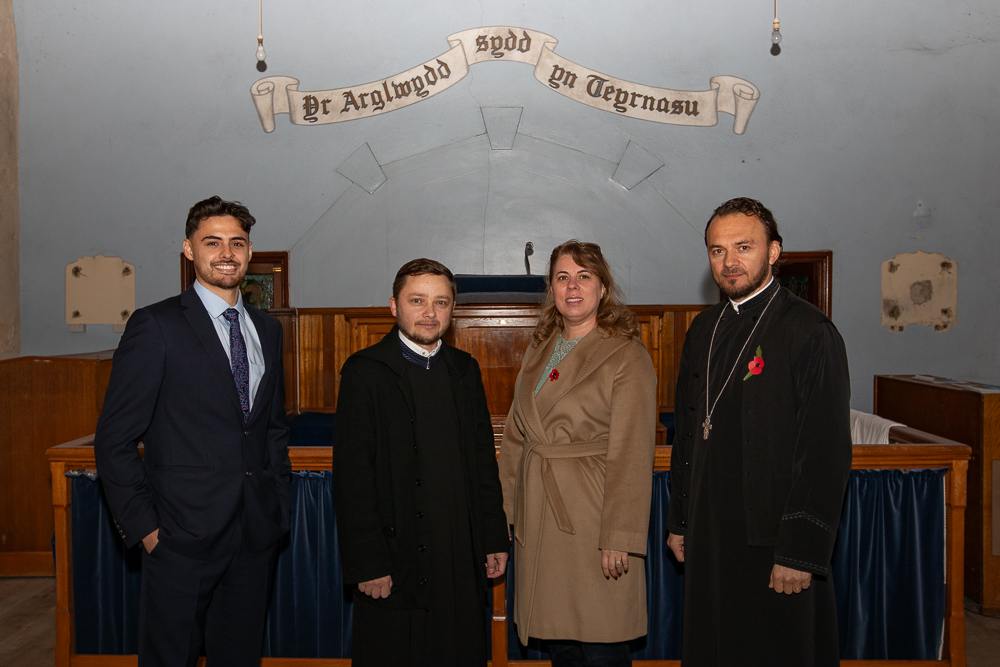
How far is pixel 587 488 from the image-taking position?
208 centimetres

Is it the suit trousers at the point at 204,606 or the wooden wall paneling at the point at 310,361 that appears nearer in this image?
the suit trousers at the point at 204,606

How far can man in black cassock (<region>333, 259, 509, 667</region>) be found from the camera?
6.21ft

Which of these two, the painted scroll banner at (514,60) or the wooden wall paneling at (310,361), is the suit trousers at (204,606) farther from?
the painted scroll banner at (514,60)

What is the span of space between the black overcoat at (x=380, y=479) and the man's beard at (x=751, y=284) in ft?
2.80

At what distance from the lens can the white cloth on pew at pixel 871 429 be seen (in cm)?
353

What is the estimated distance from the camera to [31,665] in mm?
3049

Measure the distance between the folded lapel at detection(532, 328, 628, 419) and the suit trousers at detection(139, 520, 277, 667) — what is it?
0.95 m

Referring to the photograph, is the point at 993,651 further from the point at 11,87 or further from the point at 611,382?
the point at 11,87

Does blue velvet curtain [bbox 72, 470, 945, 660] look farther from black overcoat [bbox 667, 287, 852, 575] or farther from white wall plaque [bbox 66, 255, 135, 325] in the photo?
white wall plaque [bbox 66, 255, 135, 325]

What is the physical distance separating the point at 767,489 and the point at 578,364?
2.04 ft

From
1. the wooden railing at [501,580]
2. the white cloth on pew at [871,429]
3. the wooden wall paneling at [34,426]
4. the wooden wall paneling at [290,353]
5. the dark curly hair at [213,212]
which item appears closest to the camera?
the dark curly hair at [213,212]

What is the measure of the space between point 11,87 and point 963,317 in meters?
7.16

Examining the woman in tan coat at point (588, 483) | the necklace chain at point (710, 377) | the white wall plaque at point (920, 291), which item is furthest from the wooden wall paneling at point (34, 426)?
the white wall plaque at point (920, 291)

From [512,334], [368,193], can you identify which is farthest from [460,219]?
[512,334]
